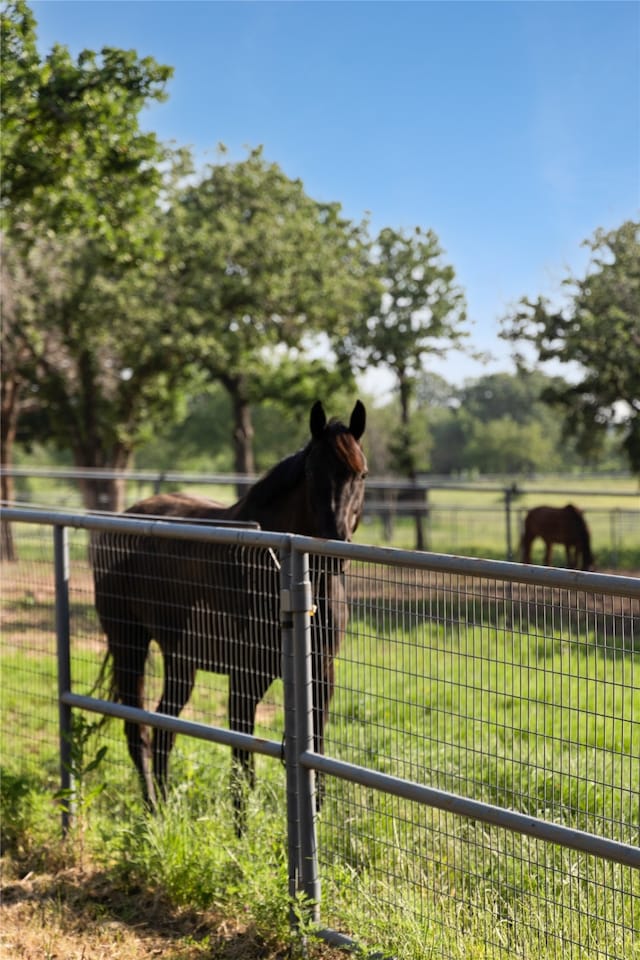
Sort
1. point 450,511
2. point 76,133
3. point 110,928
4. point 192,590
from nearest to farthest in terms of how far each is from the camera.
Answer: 1. point 110,928
2. point 192,590
3. point 76,133
4. point 450,511

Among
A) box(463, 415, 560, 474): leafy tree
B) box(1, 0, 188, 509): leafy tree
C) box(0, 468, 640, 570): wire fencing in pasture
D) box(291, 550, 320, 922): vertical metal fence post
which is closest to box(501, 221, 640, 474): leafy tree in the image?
box(0, 468, 640, 570): wire fencing in pasture

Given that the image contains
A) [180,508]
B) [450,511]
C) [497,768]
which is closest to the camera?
[497,768]

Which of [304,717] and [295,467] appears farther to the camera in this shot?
[295,467]

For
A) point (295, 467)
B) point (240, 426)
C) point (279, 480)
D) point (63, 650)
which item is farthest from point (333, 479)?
point (240, 426)

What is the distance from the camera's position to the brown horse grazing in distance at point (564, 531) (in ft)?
40.2

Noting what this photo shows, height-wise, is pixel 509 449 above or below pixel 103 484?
above

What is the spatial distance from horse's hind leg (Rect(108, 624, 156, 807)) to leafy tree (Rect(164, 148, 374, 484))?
1515 centimetres

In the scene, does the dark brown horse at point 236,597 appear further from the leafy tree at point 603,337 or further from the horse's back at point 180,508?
the leafy tree at point 603,337

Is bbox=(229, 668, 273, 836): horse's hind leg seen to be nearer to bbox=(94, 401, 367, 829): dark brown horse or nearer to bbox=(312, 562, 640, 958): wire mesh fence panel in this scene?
bbox=(94, 401, 367, 829): dark brown horse

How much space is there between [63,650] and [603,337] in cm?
1258

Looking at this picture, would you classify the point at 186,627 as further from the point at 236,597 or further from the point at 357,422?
the point at 357,422

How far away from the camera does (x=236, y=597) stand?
3.84m

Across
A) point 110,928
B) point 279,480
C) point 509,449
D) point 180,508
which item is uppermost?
point 509,449

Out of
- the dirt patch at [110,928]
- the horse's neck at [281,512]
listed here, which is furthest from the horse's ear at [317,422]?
the dirt patch at [110,928]
